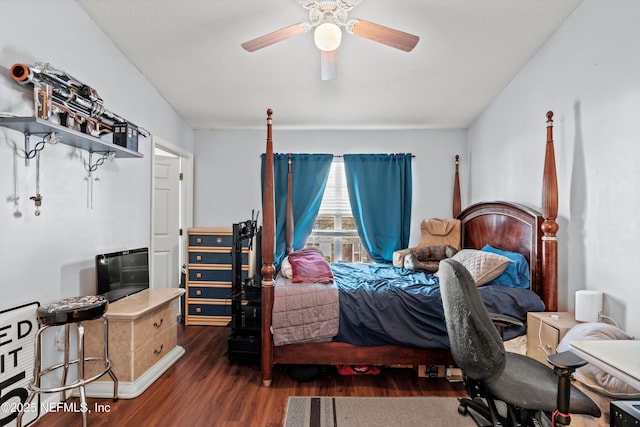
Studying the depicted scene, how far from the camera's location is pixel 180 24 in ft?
7.56

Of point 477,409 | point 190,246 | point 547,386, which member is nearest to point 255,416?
point 477,409

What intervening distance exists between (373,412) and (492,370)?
38.0 inches

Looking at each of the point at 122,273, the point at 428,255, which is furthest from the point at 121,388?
the point at 428,255

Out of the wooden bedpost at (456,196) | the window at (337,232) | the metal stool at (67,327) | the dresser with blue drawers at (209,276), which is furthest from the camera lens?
the window at (337,232)

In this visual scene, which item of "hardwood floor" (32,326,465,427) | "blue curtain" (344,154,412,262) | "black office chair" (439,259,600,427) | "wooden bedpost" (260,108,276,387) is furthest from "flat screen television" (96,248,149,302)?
"blue curtain" (344,154,412,262)

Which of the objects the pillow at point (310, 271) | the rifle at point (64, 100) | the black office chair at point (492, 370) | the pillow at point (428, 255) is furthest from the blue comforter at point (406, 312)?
the rifle at point (64, 100)

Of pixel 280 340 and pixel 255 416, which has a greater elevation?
pixel 280 340

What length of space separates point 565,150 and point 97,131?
3364 millimetres

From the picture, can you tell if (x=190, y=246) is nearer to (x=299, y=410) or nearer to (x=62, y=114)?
(x=62, y=114)

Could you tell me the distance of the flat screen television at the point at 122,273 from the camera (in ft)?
7.59

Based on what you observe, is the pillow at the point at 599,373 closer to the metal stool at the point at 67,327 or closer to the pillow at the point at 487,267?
the pillow at the point at 487,267

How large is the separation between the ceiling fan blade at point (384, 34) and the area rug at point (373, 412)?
2.33m

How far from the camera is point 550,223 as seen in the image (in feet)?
7.34

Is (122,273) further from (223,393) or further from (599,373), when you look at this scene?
(599,373)
